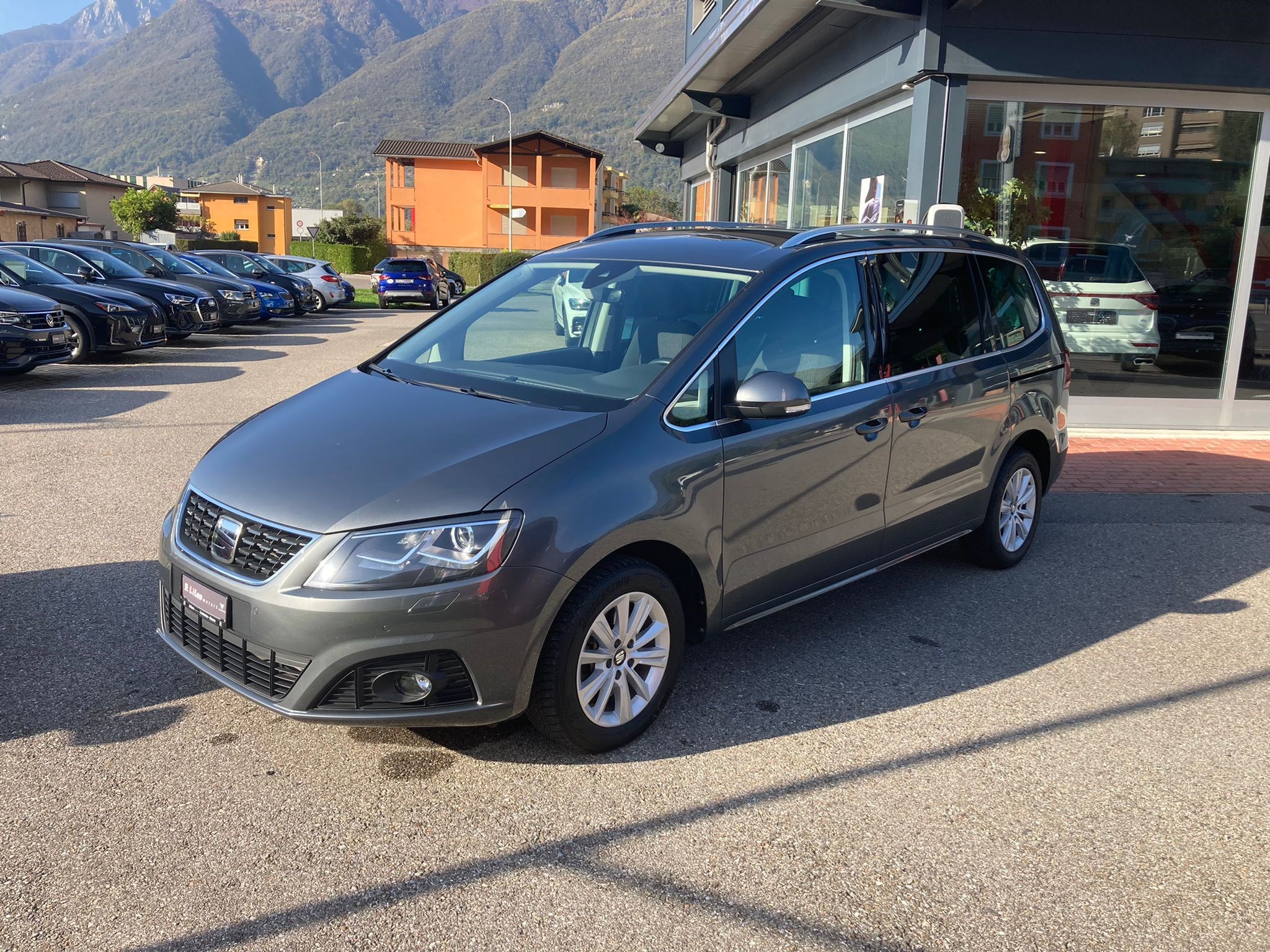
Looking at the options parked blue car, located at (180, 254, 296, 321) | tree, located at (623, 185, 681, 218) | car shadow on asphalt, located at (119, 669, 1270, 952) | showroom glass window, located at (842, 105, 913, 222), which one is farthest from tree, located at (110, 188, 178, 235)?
car shadow on asphalt, located at (119, 669, 1270, 952)

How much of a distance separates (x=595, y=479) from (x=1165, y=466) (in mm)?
7191

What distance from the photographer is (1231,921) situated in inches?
117

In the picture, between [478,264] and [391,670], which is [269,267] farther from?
[391,670]

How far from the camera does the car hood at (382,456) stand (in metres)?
3.34

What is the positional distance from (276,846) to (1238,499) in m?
7.44

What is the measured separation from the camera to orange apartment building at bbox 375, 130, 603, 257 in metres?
64.9

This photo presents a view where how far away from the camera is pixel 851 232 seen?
4996mm

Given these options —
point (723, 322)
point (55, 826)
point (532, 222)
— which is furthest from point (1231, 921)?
point (532, 222)

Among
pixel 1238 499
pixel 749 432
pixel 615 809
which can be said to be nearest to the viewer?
pixel 615 809

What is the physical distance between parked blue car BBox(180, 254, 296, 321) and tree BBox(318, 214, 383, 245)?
45.2m

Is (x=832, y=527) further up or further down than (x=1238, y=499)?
further up

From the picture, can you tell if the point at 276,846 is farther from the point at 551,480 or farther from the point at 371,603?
the point at 551,480

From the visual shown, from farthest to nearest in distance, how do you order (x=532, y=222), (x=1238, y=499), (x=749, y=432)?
(x=532, y=222) < (x=1238, y=499) < (x=749, y=432)

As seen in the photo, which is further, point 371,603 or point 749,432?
point 749,432
